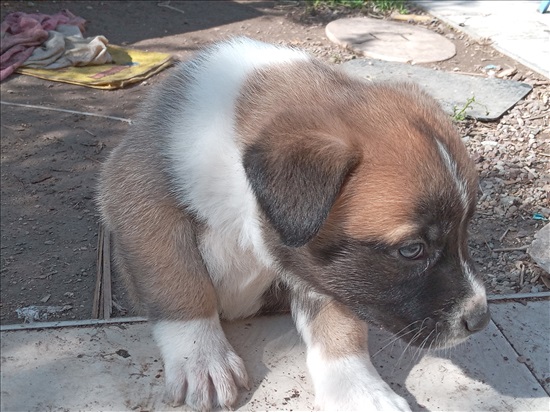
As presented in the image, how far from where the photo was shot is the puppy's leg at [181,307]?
254cm

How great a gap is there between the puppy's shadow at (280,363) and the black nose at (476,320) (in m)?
0.44

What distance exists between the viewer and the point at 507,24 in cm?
692

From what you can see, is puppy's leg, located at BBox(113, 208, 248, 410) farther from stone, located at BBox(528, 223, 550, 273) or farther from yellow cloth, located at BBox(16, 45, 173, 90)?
yellow cloth, located at BBox(16, 45, 173, 90)

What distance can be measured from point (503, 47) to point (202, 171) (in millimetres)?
4643

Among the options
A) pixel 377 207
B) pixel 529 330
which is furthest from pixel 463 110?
pixel 377 207

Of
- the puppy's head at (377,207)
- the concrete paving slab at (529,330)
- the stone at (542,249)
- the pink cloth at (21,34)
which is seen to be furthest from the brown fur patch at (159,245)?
the pink cloth at (21,34)

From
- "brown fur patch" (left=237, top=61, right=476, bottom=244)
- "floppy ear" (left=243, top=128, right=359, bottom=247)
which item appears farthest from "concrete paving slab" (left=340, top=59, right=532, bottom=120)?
"floppy ear" (left=243, top=128, right=359, bottom=247)

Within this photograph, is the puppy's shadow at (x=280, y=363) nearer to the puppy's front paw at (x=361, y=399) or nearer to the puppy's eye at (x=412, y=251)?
the puppy's front paw at (x=361, y=399)

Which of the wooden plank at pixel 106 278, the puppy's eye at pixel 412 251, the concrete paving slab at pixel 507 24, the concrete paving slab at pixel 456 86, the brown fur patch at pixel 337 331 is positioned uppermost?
the puppy's eye at pixel 412 251

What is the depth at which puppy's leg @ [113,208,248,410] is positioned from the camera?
254cm

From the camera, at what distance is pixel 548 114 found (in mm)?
4957

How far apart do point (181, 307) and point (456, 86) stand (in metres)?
3.57

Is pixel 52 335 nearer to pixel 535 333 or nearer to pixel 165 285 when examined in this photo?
pixel 165 285

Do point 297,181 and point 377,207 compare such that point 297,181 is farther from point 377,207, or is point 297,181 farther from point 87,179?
point 87,179
